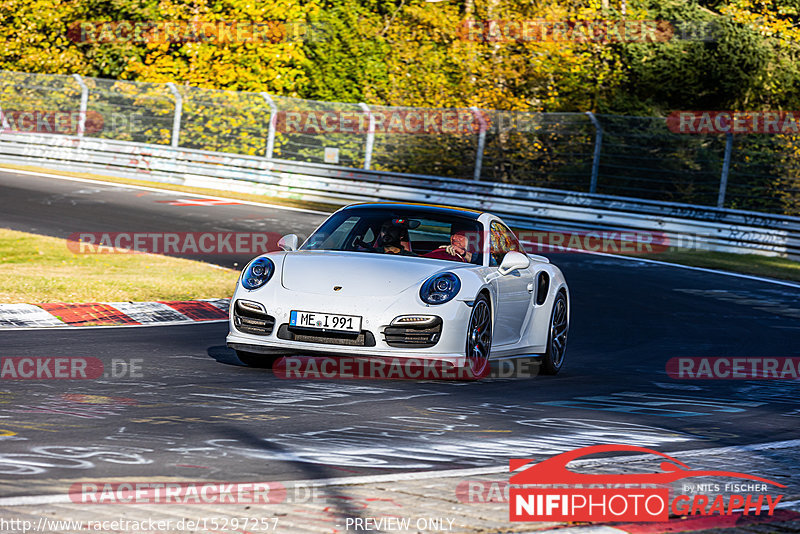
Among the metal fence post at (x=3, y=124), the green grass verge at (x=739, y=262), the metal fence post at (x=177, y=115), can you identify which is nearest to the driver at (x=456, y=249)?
the green grass verge at (x=739, y=262)

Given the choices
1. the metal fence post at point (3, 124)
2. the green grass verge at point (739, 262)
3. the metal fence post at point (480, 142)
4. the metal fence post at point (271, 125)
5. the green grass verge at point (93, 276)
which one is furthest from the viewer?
the metal fence post at point (3, 124)

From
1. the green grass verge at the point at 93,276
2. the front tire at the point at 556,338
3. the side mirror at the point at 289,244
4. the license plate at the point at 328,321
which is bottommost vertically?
the green grass verge at the point at 93,276

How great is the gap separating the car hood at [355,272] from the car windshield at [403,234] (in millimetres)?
457

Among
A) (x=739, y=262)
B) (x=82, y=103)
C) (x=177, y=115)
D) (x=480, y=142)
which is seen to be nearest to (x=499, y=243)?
(x=739, y=262)

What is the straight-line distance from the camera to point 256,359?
8.66 meters

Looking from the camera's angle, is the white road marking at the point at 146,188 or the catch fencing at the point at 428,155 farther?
the white road marking at the point at 146,188

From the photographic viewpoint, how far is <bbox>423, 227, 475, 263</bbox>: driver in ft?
30.0

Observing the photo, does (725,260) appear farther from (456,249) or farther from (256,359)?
(256,359)

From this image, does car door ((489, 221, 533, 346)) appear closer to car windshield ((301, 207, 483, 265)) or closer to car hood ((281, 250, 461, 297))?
car windshield ((301, 207, 483, 265))

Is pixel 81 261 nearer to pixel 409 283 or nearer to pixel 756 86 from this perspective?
pixel 409 283

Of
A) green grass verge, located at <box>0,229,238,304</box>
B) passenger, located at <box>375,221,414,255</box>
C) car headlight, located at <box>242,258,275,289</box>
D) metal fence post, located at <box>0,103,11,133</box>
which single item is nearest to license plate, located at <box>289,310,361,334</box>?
car headlight, located at <box>242,258,275,289</box>

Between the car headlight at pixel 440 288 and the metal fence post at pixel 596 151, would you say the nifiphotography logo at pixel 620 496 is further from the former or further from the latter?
the metal fence post at pixel 596 151

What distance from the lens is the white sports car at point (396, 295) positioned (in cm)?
802

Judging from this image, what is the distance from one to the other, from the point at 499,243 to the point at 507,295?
0.64 meters
